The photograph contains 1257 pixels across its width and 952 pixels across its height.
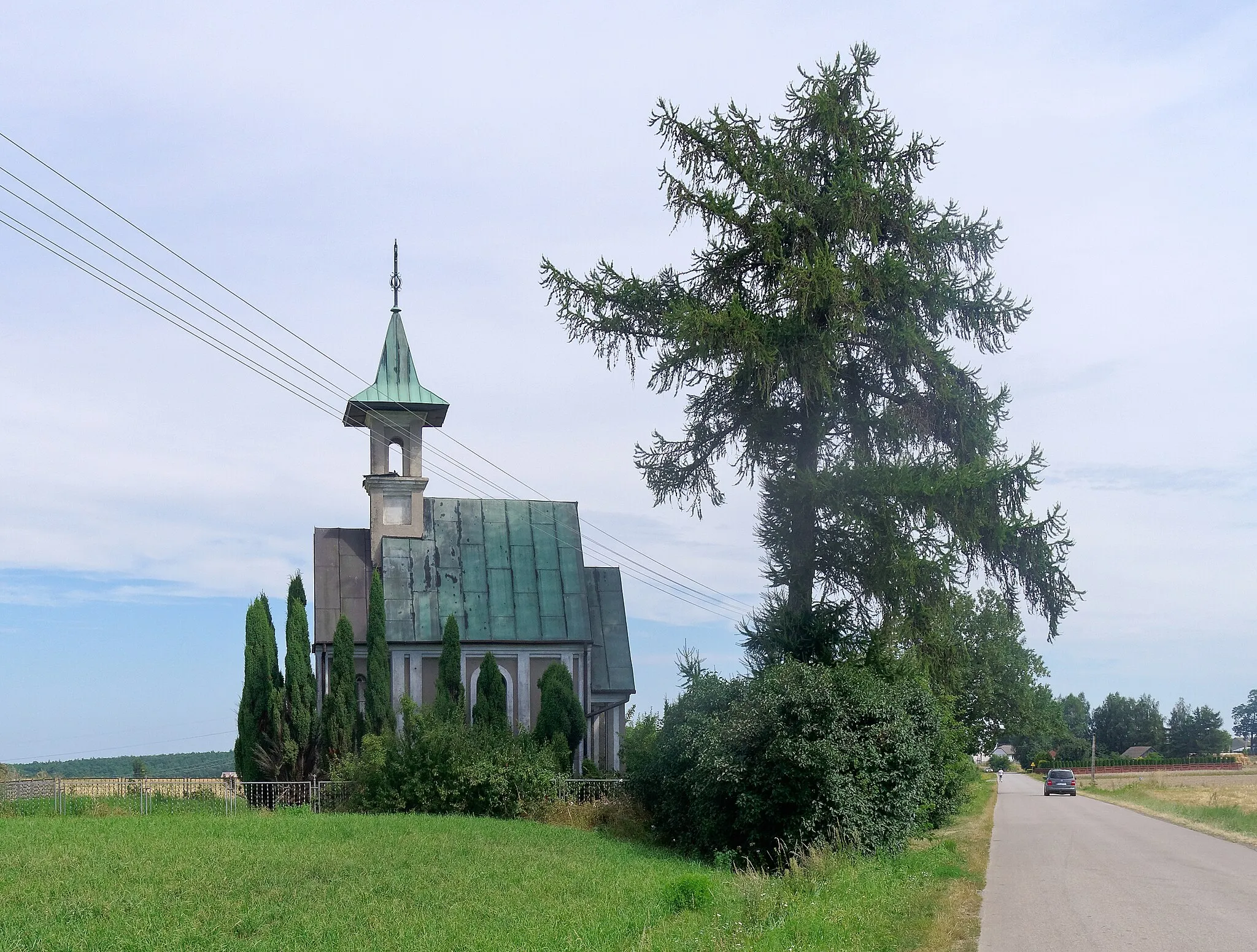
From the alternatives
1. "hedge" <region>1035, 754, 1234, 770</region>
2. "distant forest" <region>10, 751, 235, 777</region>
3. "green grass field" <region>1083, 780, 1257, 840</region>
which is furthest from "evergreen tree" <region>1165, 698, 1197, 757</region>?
"distant forest" <region>10, 751, 235, 777</region>

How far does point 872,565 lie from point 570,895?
32.8 feet

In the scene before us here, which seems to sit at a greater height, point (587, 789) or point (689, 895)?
point (689, 895)

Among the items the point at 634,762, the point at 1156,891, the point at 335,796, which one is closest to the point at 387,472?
the point at 335,796

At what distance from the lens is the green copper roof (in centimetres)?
3531

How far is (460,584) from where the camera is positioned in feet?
115

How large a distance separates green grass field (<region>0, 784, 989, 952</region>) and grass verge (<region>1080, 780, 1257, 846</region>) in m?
12.0

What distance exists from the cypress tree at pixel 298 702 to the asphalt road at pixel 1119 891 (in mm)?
16499

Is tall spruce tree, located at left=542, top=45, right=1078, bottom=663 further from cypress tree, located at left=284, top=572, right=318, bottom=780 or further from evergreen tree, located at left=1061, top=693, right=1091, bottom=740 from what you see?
evergreen tree, located at left=1061, top=693, right=1091, bottom=740

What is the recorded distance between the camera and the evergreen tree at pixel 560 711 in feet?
100

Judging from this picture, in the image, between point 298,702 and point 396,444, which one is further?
point 396,444

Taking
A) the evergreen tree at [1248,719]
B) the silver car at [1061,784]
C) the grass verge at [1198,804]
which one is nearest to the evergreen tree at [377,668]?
the grass verge at [1198,804]

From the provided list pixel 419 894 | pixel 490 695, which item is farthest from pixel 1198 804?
pixel 419 894

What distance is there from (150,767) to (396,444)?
17009 millimetres

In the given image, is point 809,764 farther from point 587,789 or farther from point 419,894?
point 587,789
